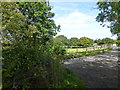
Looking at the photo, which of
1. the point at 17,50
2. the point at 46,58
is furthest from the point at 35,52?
the point at 17,50

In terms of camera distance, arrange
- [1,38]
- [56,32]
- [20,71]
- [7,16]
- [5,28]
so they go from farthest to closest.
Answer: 1. [56,32]
2. [7,16]
3. [5,28]
4. [1,38]
5. [20,71]

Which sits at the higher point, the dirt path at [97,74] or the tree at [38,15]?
the tree at [38,15]

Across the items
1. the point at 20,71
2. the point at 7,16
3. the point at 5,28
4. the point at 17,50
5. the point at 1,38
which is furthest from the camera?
the point at 7,16

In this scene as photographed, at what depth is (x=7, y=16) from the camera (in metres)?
4.72

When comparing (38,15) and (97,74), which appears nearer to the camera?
(97,74)

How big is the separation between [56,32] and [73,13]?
672cm

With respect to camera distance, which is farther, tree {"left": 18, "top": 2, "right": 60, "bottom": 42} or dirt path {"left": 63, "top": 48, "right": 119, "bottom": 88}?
tree {"left": 18, "top": 2, "right": 60, "bottom": 42}

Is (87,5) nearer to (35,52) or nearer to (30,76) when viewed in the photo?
(35,52)

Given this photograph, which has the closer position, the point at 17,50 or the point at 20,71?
the point at 20,71

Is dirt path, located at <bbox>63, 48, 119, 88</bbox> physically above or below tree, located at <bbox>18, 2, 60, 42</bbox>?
below

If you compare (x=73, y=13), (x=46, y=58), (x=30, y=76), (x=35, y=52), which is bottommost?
(x=30, y=76)

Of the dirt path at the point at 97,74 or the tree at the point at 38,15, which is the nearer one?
the dirt path at the point at 97,74

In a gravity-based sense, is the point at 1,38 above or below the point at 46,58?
above

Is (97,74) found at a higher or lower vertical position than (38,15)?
lower
